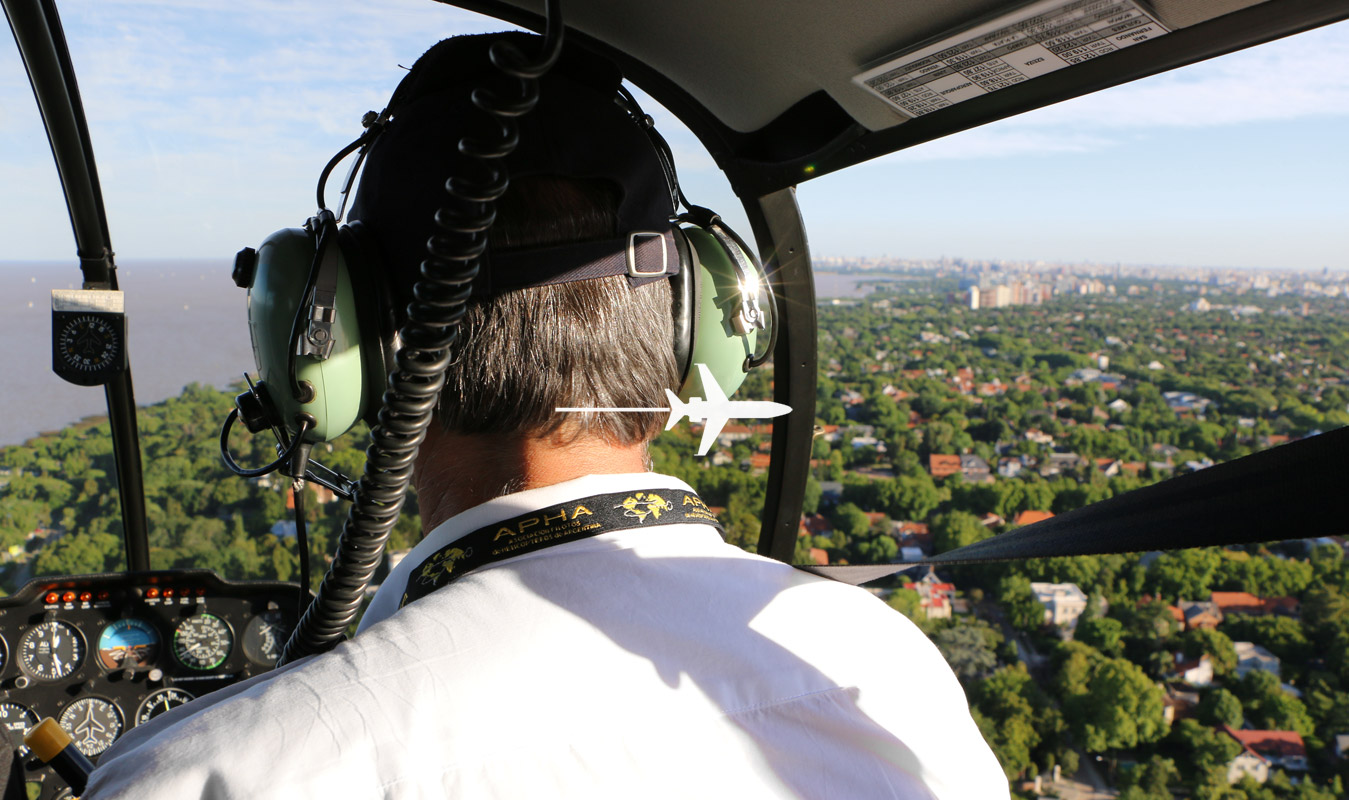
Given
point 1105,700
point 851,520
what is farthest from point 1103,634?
point 851,520

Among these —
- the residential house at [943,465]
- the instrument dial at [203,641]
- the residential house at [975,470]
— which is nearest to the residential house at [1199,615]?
the residential house at [975,470]

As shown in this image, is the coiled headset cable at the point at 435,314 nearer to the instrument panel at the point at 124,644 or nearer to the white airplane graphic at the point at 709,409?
the white airplane graphic at the point at 709,409

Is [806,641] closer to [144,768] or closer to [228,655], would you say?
[144,768]

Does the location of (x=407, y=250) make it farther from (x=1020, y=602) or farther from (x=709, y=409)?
(x=1020, y=602)

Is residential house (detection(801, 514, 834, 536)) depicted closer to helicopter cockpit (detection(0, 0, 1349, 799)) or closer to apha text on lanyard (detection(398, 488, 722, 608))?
helicopter cockpit (detection(0, 0, 1349, 799))

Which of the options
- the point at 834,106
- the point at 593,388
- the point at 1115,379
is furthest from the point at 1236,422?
the point at 593,388

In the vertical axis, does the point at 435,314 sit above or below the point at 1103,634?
above
